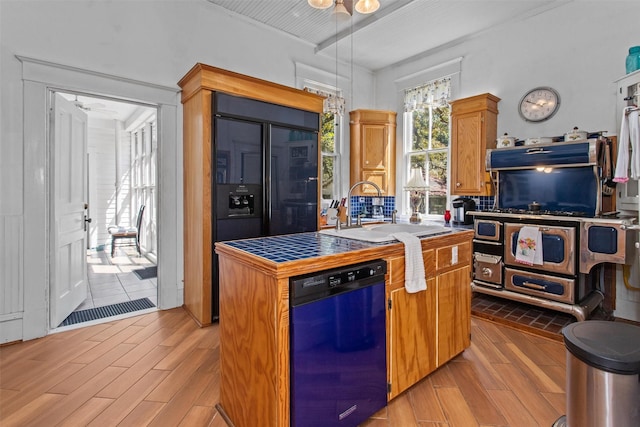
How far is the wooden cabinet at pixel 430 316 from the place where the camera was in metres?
1.81

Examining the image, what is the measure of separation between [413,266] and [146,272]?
4361 millimetres

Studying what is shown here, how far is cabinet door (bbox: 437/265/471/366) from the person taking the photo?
2.14 meters

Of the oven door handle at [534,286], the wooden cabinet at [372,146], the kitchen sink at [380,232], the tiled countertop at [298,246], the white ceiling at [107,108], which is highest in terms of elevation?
the white ceiling at [107,108]

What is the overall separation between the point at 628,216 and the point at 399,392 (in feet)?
9.14

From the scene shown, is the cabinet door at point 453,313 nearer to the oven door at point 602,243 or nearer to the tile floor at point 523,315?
the tile floor at point 523,315

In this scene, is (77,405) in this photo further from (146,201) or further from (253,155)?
(146,201)

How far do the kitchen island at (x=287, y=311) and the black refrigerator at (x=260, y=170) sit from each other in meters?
1.22

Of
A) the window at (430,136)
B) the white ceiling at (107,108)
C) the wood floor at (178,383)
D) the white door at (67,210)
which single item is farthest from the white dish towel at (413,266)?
the white ceiling at (107,108)

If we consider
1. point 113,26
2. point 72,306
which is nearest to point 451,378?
point 72,306

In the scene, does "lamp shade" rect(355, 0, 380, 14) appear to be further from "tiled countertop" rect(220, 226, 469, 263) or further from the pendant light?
"tiled countertop" rect(220, 226, 469, 263)

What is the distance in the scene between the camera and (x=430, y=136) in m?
4.89

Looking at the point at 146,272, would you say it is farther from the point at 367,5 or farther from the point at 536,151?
the point at 536,151

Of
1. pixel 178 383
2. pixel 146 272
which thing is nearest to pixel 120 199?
pixel 146 272

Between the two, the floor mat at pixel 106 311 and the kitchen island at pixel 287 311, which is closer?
the kitchen island at pixel 287 311
